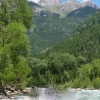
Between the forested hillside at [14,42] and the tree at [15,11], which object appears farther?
the tree at [15,11]

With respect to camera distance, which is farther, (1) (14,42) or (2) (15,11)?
(2) (15,11)

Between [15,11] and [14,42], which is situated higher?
[15,11]

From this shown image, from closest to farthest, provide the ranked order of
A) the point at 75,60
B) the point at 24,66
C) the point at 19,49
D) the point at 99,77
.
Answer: the point at 19,49 → the point at 24,66 → the point at 99,77 → the point at 75,60

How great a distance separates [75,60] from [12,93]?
12398 cm

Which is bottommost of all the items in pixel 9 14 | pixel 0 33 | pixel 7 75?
pixel 7 75

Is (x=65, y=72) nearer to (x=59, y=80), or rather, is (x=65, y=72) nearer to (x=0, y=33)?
(x=59, y=80)

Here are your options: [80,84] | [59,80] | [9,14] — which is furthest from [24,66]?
[59,80]

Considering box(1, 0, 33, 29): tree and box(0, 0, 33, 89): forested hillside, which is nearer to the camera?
box(0, 0, 33, 89): forested hillside

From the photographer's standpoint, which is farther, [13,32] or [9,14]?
[9,14]

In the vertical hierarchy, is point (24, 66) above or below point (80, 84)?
above

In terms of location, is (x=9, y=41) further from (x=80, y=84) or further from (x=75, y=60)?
(x=75, y=60)

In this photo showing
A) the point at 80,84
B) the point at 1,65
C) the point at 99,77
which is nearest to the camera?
the point at 1,65

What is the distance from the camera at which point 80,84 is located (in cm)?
10838

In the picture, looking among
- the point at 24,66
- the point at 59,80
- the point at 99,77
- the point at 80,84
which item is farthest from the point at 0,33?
the point at 59,80
